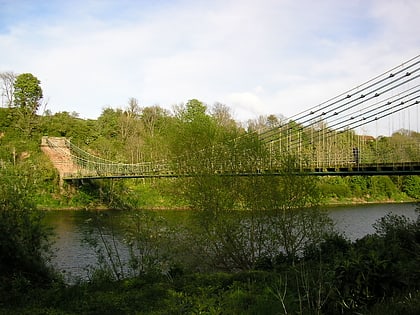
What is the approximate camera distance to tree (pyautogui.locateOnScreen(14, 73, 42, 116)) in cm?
3931

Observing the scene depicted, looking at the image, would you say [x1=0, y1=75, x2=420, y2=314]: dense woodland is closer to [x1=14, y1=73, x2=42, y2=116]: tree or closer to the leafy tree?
the leafy tree

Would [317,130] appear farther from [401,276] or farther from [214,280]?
[401,276]

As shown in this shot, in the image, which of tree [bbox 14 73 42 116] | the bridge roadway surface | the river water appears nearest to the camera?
the bridge roadway surface

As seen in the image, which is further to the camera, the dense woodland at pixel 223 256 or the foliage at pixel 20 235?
the foliage at pixel 20 235

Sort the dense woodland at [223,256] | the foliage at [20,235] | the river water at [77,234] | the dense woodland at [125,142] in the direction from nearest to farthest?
the dense woodland at [223,256] → the foliage at [20,235] → the river water at [77,234] → the dense woodland at [125,142]

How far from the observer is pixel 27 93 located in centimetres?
3938

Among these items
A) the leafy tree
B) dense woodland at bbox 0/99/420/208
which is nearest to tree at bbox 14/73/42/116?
dense woodland at bbox 0/99/420/208

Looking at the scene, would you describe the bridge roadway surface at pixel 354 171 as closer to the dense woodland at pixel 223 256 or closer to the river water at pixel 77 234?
the dense woodland at pixel 223 256

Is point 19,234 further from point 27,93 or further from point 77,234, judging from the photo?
point 27,93

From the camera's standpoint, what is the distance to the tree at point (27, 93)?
3931 centimetres

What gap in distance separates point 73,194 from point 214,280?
2791 cm

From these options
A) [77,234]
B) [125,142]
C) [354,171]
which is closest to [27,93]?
[125,142]

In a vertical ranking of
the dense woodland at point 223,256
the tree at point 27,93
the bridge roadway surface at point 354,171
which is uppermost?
the tree at point 27,93

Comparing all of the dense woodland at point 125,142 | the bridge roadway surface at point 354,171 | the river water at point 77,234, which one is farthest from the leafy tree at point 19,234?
the dense woodland at point 125,142
